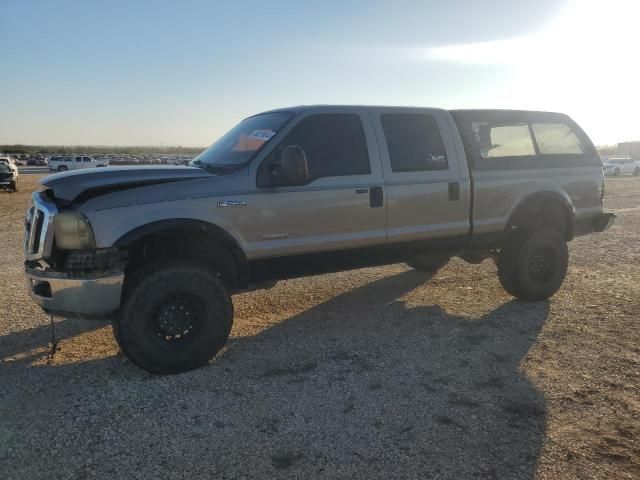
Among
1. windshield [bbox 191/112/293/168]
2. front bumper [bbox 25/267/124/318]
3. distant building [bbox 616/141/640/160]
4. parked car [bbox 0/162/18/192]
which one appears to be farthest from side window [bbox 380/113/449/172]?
distant building [bbox 616/141/640/160]

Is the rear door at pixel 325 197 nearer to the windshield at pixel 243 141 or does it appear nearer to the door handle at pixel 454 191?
the windshield at pixel 243 141

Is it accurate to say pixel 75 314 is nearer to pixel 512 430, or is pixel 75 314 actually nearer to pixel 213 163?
pixel 213 163

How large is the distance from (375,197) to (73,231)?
8.31 feet

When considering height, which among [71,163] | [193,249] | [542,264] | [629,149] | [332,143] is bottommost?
[542,264]

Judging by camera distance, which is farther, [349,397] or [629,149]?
[629,149]

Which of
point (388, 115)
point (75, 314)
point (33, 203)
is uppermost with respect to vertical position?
point (388, 115)

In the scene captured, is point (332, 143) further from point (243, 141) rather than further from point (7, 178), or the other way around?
point (7, 178)

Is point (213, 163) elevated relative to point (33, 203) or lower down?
elevated

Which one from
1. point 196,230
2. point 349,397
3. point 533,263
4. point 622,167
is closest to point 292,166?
point 196,230

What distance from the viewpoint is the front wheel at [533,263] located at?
5.70m

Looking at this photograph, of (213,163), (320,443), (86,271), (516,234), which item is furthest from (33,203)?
(516,234)

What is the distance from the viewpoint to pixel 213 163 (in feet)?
15.4

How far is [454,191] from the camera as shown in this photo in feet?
17.1

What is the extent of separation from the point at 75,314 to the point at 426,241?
10.6 feet
